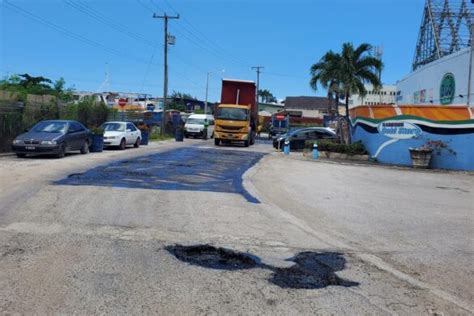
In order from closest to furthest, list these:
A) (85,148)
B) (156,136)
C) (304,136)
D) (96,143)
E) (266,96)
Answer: (85,148) → (96,143) → (304,136) → (156,136) → (266,96)

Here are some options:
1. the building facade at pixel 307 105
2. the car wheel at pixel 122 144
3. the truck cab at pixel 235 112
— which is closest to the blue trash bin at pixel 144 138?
the truck cab at pixel 235 112

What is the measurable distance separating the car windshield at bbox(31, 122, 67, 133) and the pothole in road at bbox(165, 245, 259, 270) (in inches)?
652

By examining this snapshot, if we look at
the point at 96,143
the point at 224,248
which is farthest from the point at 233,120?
the point at 224,248

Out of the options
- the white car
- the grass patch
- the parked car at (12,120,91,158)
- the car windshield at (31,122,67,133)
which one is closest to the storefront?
the white car

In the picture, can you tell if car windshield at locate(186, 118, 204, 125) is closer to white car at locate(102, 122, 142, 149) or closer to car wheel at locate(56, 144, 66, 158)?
white car at locate(102, 122, 142, 149)

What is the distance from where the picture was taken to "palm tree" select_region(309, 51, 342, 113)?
3039 centimetres

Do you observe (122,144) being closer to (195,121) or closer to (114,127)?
(114,127)

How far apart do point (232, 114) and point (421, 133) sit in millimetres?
14489

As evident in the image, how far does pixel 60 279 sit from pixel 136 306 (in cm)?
113

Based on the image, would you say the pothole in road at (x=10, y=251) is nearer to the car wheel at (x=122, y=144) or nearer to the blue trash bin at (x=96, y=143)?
the blue trash bin at (x=96, y=143)

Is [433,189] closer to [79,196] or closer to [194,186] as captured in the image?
[194,186]

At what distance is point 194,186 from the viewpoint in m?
13.0

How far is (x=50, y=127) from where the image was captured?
73.3ft

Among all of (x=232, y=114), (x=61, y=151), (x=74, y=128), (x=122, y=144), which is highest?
(x=232, y=114)
